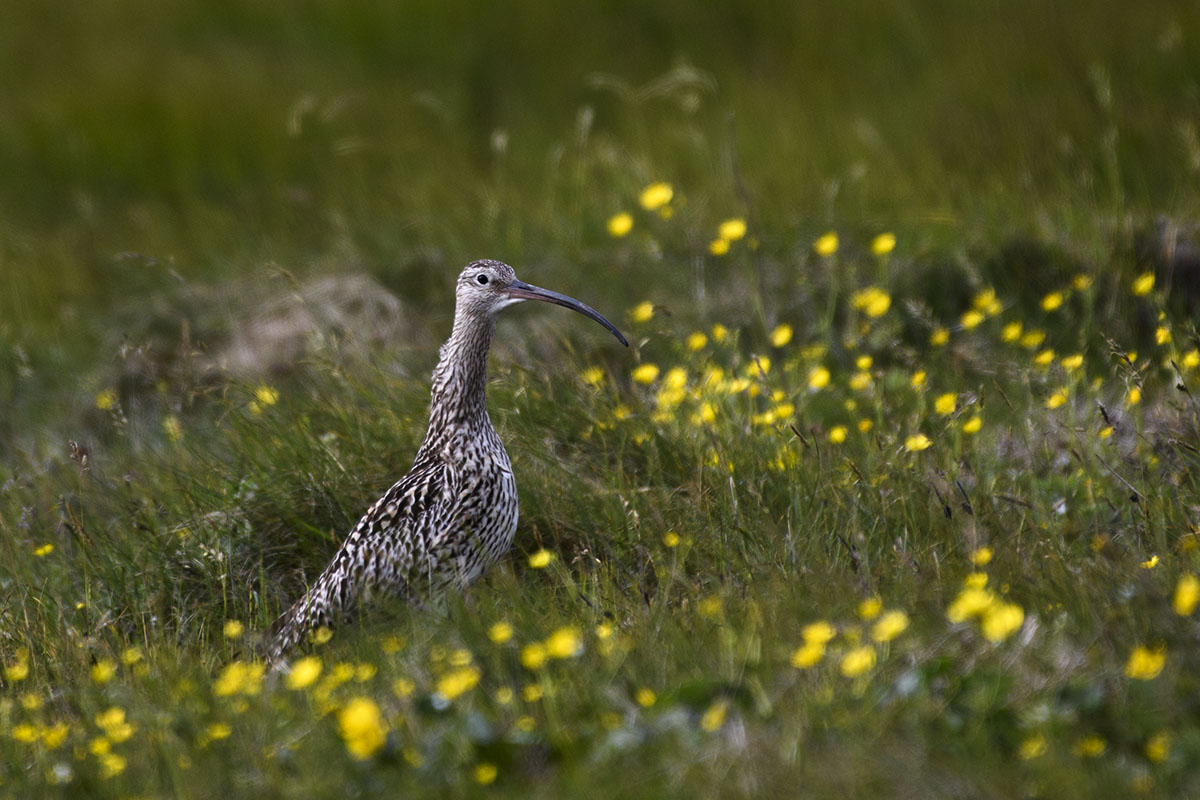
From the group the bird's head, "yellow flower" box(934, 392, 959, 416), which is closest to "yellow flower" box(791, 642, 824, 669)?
"yellow flower" box(934, 392, 959, 416)

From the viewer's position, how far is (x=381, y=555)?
4441 mm

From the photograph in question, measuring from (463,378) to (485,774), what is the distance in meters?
2.19

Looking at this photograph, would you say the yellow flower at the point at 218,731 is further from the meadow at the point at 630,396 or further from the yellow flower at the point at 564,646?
the yellow flower at the point at 564,646

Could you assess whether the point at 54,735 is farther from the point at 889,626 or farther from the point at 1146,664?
the point at 1146,664

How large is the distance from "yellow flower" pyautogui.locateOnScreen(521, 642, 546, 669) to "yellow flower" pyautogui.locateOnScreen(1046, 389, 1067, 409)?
2156mm

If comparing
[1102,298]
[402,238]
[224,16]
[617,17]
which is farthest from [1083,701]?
[224,16]

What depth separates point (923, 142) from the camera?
320 inches

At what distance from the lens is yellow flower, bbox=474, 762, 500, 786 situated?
2.83 meters

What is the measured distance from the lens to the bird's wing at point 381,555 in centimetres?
439

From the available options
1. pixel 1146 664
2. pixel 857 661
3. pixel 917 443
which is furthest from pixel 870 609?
pixel 917 443

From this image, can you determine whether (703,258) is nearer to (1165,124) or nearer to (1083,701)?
(1165,124)

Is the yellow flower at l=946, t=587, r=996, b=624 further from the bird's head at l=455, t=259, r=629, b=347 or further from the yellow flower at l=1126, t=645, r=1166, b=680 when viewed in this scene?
the bird's head at l=455, t=259, r=629, b=347

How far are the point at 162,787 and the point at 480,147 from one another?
7369mm

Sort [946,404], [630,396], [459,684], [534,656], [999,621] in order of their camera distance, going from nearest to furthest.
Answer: [999,621], [459,684], [534,656], [946,404], [630,396]
